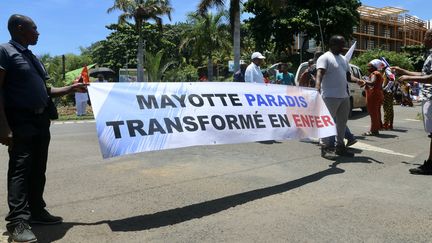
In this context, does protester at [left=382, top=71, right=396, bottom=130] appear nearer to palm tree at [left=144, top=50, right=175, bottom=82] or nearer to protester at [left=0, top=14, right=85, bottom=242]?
protester at [left=0, top=14, right=85, bottom=242]

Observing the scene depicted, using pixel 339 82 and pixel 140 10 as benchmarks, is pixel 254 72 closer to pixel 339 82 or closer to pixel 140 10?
pixel 339 82

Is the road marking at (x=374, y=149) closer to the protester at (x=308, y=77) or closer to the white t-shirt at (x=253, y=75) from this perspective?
the protester at (x=308, y=77)

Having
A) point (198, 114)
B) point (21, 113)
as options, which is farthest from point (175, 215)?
point (21, 113)

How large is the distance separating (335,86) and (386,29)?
6971cm

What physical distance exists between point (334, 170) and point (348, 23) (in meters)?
35.2

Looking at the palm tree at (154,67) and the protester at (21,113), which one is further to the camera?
the palm tree at (154,67)

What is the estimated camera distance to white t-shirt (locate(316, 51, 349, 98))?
7.54 m

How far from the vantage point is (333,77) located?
7598 mm

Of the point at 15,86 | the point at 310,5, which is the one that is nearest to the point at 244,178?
the point at 15,86

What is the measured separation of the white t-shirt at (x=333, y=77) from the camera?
7539 mm

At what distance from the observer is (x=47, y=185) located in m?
6.08

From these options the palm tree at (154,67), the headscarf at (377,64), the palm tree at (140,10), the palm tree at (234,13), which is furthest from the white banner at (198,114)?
the palm tree at (140,10)

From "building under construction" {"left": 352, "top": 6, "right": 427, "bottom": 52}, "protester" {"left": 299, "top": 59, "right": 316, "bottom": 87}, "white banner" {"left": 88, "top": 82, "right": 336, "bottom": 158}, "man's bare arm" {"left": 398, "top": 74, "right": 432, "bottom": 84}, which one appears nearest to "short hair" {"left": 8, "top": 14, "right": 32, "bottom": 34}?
"white banner" {"left": 88, "top": 82, "right": 336, "bottom": 158}

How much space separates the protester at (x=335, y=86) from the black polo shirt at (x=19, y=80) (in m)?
4.52
